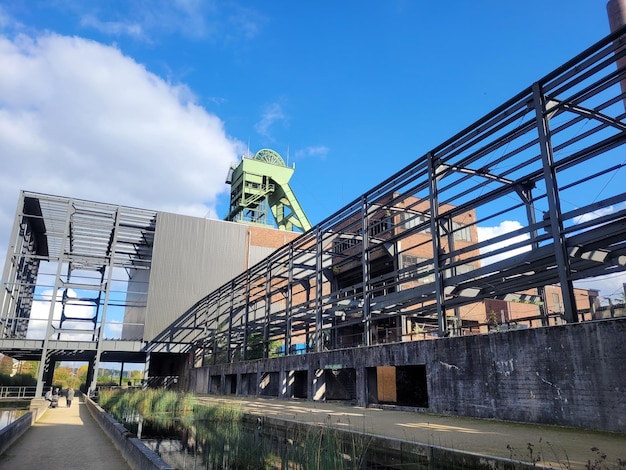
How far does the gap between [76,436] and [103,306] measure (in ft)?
84.3

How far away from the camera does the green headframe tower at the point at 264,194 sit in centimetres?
5209

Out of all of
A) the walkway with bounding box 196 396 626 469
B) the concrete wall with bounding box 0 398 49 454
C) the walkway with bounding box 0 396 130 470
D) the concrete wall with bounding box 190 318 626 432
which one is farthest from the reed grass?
the concrete wall with bounding box 190 318 626 432

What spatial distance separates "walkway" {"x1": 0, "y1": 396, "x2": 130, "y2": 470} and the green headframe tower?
131 feet

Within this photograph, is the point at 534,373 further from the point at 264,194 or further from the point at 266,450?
the point at 264,194

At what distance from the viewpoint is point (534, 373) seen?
9.05m

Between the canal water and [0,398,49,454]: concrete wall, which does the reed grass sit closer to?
the canal water

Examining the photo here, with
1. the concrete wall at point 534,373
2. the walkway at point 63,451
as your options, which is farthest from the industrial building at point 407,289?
the walkway at point 63,451

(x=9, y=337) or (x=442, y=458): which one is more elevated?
(x=9, y=337)

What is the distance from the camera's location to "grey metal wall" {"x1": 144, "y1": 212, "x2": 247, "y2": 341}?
1411 inches

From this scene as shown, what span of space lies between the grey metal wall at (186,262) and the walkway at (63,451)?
78.4ft

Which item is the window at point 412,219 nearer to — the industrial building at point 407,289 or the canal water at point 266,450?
the industrial building at point 407,289

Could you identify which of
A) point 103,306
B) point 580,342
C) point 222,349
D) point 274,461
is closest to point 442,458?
point 274,461

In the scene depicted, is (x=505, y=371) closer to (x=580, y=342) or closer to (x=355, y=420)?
(x=580, y=342)

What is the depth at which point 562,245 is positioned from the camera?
10180 mm
